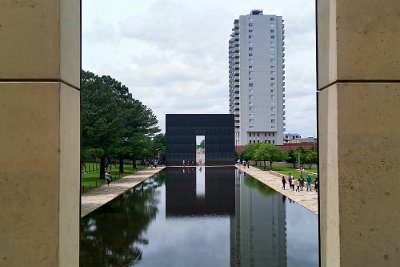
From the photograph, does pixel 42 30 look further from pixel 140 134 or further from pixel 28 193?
pixel 140 134

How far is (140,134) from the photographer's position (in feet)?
152

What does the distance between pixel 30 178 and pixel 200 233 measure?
1085 centimetres

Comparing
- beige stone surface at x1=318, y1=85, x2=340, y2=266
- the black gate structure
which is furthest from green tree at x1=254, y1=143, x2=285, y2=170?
beige stone surface at x1=318, y1=85, x2=340, y2=266

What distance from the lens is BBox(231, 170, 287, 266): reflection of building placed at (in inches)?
430

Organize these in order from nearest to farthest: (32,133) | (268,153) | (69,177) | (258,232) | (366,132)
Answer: (32,133)
(366,132)
(69,177)
(258,232)
(268,153)

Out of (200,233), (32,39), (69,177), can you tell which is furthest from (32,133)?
(200,233)

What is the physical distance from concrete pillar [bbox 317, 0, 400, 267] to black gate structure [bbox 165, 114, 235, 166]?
66.3 m

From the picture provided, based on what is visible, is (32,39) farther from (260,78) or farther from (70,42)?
(260,78)

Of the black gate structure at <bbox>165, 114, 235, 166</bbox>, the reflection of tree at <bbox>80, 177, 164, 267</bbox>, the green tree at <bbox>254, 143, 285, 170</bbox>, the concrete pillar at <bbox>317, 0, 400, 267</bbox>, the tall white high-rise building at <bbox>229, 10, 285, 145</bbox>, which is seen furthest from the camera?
the tall white high-rise building at <bbox>229, 10, 285, 145</bbox>

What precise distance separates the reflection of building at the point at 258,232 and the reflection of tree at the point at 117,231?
299cm

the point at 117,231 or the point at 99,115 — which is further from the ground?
the point at 99,115

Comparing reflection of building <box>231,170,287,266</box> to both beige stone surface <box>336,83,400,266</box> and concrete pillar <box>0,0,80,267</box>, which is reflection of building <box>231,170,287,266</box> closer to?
beige stone surface <box>336,83,400,266</box>

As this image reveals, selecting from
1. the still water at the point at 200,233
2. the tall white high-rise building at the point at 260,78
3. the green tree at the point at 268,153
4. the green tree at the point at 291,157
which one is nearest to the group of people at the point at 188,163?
the green tree at the point at 268,153

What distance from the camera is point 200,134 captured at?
71.9m
